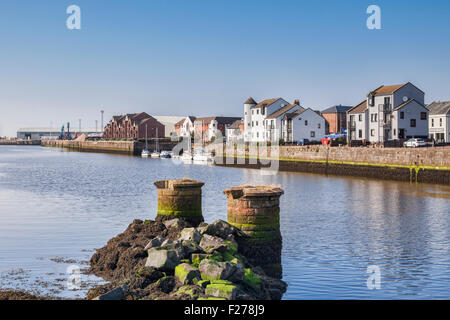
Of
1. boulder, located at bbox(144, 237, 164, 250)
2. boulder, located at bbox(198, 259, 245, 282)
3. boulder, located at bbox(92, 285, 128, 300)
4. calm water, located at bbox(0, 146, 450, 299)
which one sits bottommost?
calm water, located at bbox(0, 146, 450, 299)

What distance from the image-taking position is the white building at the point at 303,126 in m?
118

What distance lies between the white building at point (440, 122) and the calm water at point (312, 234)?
207 ft

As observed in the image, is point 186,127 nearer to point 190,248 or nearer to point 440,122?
point 440,122

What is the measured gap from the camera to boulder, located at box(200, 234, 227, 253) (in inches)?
609

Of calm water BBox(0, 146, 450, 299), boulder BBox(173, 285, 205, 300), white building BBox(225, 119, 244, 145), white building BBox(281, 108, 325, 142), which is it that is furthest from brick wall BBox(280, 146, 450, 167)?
white building BBox(225, 119, 244, 145)

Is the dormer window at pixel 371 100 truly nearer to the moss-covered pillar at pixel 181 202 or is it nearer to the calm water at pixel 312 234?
the calm water at pixel 312 234

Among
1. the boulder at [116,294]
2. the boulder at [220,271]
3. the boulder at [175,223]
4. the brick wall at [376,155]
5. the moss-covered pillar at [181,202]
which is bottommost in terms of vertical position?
the boulder at [116,294]

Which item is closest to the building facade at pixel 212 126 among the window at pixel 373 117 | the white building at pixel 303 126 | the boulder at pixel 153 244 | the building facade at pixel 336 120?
the building facade at pixel 336 120

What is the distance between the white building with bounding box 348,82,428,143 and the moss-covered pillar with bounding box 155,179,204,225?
7963cm

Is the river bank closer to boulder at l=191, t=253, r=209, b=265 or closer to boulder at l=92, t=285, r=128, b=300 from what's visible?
boulder at l=191, t=253, r=209, b=265

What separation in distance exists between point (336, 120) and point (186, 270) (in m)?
134
